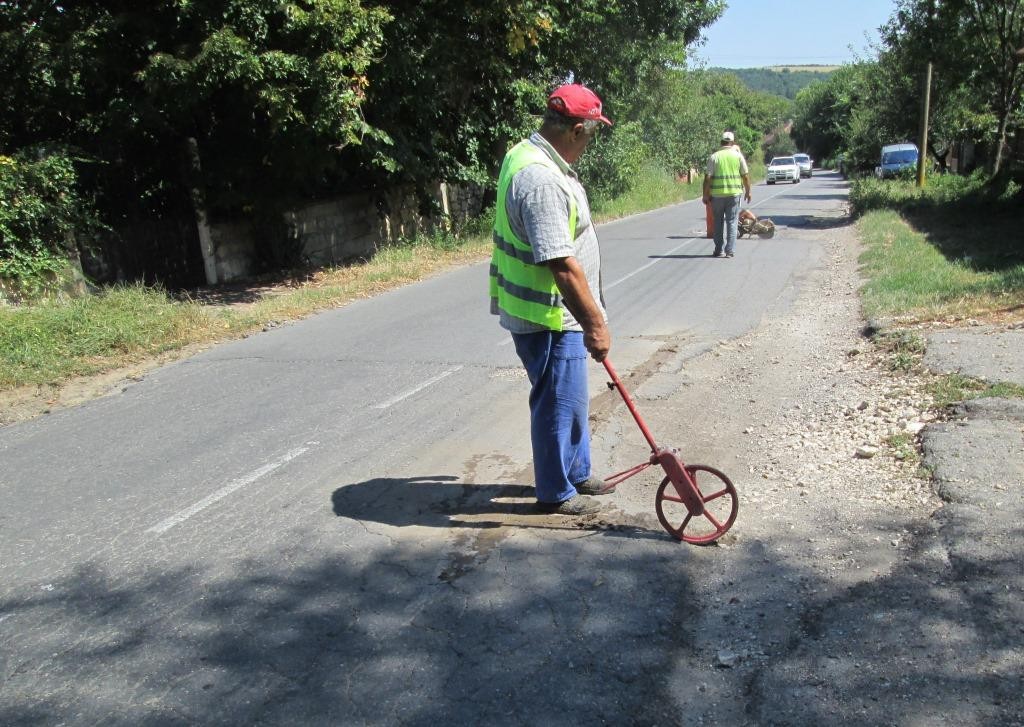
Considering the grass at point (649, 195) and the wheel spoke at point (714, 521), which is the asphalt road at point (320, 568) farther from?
the grass at point (649, 195)

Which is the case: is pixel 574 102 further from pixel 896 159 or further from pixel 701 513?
pixel 896 159

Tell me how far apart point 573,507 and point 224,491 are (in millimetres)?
2078

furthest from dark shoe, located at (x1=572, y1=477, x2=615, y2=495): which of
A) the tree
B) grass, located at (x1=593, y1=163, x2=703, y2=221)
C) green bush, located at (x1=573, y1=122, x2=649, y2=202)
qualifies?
green bush, located at (x1=573, y1=122, x2=649, y2=202)

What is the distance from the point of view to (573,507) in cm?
442

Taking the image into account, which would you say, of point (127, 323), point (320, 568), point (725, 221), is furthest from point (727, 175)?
point (320, 568)

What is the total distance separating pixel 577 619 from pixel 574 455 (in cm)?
120

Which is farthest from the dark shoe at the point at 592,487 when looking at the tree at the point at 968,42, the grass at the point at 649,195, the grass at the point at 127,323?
the grass at the point at 649,195

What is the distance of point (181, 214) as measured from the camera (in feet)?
46.8

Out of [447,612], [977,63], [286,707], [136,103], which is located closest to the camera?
[286,707]

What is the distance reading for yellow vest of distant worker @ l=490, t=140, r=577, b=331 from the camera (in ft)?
13.3

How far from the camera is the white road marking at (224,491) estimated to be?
15.2ft

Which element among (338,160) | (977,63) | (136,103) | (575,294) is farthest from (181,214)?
(977,63)

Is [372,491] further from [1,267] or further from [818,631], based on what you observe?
[1,267]

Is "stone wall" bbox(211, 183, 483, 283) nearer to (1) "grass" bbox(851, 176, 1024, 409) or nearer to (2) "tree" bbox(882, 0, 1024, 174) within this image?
(1) "grass" bbox(851, 176, 1024, 409)
